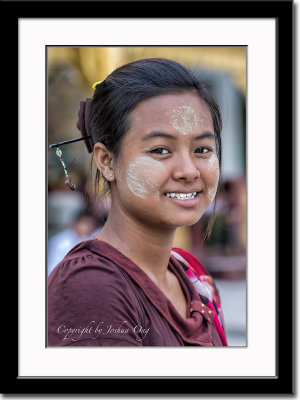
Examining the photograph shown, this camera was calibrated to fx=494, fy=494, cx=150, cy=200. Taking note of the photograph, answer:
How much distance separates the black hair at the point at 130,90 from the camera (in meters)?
2.02

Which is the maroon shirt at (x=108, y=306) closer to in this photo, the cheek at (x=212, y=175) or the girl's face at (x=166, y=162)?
the girl's face at (x=166, y=162)

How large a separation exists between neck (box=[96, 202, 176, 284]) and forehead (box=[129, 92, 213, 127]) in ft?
1.42

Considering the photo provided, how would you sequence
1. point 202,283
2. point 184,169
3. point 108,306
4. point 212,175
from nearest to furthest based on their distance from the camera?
point 108,306 → point 184,169 → point 212,175 → point 202,283

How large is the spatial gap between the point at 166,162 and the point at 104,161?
12.1 inches

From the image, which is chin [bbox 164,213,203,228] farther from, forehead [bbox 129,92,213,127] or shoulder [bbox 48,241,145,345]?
forehead [bbox 129,92,213,127]

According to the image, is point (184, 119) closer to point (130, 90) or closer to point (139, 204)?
point (130, 90)

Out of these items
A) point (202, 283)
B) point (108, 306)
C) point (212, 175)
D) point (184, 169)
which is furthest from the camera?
point (202, 283)

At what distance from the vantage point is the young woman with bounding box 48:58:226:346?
193cm

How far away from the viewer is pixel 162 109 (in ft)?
6.63

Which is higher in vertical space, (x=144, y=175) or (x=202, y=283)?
(x=144, y=175)

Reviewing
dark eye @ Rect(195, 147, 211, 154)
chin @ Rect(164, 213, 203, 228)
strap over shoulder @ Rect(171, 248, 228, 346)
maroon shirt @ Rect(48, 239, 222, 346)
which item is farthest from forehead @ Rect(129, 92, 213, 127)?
strap over shoulder @ Rect(171, 248, 228, 346)

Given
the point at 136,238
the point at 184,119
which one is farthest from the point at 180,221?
the point at 184,119

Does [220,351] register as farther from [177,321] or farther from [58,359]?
[58,359]
